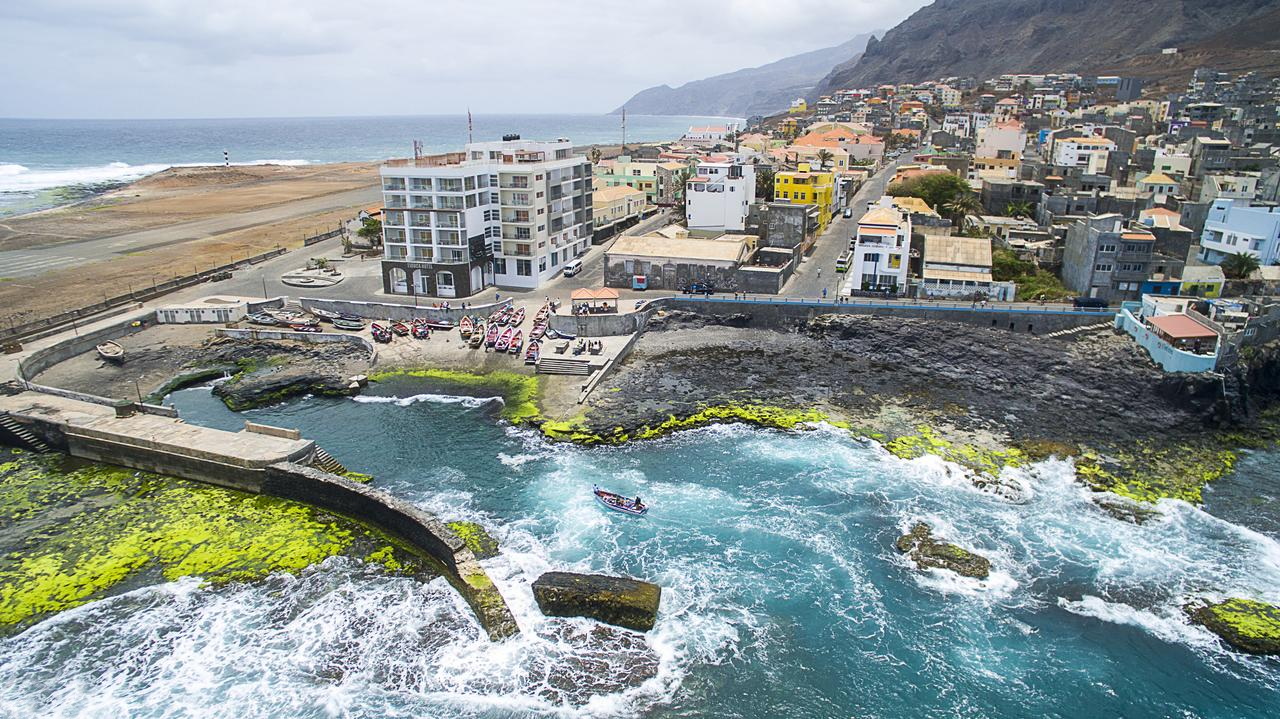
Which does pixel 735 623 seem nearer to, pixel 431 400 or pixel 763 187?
pixel 431 400

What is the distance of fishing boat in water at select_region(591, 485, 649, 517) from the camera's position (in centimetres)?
3922

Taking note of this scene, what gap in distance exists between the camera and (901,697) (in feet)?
92.3

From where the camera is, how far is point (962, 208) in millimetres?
86250

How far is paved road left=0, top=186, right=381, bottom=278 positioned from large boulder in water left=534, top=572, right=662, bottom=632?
274ft

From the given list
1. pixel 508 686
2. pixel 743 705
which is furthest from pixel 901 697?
pixel 508 686

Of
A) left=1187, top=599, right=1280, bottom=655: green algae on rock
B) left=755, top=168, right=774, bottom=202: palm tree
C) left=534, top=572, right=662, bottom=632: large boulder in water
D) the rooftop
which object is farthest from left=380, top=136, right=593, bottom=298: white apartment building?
left=1187, top=599, right=1280, bottom=655: green algae on rock

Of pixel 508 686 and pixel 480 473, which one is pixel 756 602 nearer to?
pixel 508 686

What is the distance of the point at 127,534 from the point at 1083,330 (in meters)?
69.3

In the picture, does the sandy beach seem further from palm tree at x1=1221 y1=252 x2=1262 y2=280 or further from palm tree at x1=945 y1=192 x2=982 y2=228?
palm tree at x1=1221 y1=252 x2=1262 y2=280

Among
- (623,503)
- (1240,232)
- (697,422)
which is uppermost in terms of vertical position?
(1240,232)

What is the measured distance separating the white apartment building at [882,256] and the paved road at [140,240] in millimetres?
89416

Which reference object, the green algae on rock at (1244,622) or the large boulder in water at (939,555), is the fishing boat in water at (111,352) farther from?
the green algae on rock at (1244,622)

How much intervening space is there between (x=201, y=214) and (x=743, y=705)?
431 ft

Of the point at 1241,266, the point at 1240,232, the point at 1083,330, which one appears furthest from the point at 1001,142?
the point at 1083,330
